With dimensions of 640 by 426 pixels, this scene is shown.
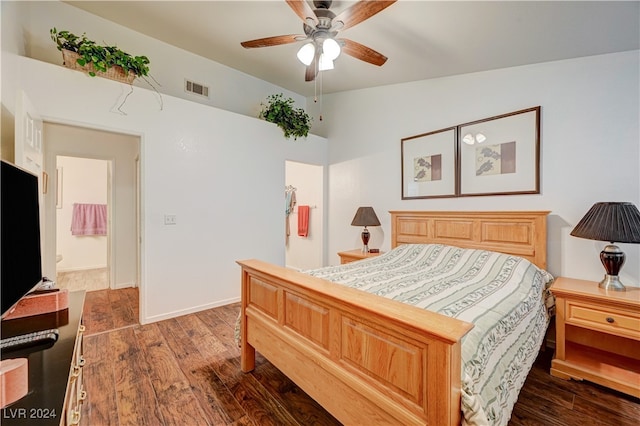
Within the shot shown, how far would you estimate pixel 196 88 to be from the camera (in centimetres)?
377

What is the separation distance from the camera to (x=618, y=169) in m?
2.16

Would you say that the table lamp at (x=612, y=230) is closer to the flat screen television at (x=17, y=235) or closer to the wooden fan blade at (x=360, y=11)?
the wooden fan blade at (x=360, y=11)

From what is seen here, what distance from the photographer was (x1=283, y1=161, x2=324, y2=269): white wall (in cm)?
471

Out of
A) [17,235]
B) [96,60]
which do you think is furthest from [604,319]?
[96,60]

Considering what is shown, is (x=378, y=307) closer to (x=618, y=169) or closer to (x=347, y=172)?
(x=618, y=169)

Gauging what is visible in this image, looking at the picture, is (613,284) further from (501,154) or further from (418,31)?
(418,31)

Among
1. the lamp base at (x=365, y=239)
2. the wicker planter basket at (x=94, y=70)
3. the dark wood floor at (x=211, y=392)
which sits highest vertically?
the wicker planter basket at (x=94, y=70)

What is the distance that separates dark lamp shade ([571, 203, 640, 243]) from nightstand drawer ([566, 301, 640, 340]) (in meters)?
0.48

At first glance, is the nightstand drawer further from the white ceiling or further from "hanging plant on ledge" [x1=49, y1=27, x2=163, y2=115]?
"hanging plant on ledge" [x1=49, y1=27, x2=163, y2=115]

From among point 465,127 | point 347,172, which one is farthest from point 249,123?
point 465,127

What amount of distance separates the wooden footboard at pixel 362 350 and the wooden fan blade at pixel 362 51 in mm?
1813

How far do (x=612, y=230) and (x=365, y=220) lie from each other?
2271 millimetres

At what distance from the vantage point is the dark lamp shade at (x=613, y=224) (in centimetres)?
181

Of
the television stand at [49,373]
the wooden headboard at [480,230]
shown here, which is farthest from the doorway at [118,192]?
the wooden headboard at [480,230]
